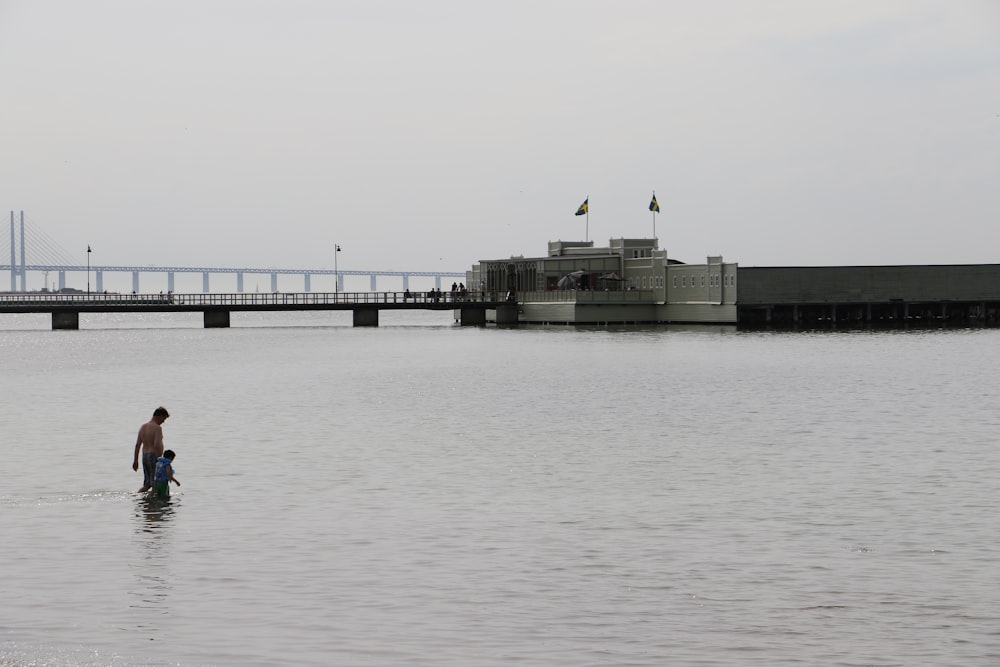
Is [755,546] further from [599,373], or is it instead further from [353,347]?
[353,347]

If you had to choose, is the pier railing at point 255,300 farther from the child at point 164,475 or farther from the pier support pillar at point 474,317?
the child at point 164,475

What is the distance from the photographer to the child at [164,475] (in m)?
29.3

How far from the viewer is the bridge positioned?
504ft

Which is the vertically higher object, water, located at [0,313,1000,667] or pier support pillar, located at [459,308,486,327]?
pier support pillar, located at [459,308,486,327]

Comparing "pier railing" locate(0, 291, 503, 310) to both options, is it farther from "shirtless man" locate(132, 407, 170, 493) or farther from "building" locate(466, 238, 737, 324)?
"shirtless man" locate(132, 407, 170, 493)

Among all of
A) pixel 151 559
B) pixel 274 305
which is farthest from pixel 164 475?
pixel 274 305

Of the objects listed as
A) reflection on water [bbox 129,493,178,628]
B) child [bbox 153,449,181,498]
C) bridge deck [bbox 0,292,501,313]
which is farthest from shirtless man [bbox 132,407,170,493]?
bridge deck [bbox 0,292,501,313]

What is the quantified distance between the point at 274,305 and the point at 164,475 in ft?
400

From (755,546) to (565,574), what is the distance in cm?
392

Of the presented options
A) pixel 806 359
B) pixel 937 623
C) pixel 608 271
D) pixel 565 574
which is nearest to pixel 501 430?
pixel 565 574

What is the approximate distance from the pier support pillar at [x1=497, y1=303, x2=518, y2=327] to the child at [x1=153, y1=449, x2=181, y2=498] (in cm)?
14144

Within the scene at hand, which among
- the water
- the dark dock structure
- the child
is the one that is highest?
the dark dock structure

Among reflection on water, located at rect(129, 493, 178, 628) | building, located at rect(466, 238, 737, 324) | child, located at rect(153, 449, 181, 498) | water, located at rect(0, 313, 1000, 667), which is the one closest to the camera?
water, located at rect(0, 313, 1000, 667)

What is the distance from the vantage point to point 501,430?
157 feet
